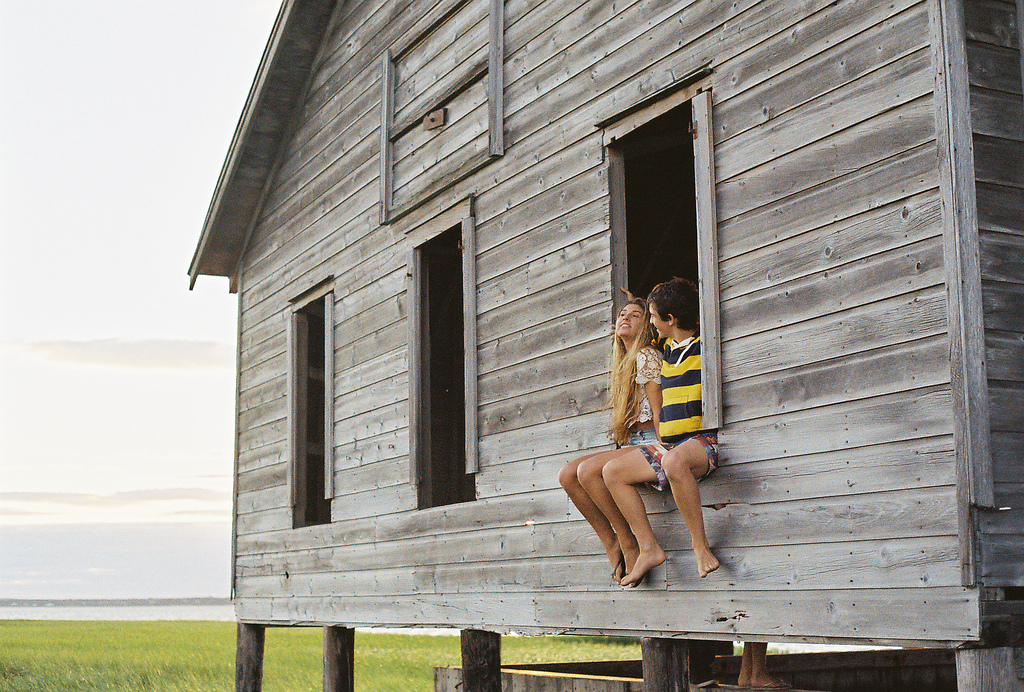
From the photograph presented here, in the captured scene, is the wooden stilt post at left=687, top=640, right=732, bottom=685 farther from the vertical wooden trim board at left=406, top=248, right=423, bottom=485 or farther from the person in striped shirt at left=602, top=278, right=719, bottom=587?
the person in striped shirt at left=602, top=278, right=719, bottom=587

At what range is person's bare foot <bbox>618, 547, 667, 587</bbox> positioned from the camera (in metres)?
5.76

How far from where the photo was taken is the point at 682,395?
18.9ft

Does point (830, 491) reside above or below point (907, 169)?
below

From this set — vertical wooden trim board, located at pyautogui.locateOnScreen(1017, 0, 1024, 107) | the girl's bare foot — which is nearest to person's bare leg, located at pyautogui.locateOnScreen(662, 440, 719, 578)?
the girl's bare foot

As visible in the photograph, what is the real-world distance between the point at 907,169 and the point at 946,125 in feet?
0.83

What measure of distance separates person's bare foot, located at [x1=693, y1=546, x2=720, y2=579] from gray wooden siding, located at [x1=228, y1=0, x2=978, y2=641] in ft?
0.45

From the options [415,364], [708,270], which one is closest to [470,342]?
[415,364]

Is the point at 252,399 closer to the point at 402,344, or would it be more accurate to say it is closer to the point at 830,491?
the point at 402,344

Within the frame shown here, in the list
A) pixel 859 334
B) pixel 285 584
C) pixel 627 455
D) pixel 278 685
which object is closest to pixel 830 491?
pixel 859 334

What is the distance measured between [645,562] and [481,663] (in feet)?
9.29

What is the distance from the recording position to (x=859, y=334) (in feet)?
16.2

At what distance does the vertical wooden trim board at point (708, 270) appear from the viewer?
5.64m

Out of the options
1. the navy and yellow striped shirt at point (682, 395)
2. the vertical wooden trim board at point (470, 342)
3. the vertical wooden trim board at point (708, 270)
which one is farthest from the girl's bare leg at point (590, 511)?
the vertical wooden trim board at point (470, 342)

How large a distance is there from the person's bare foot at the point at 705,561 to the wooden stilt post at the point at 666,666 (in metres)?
0.77
